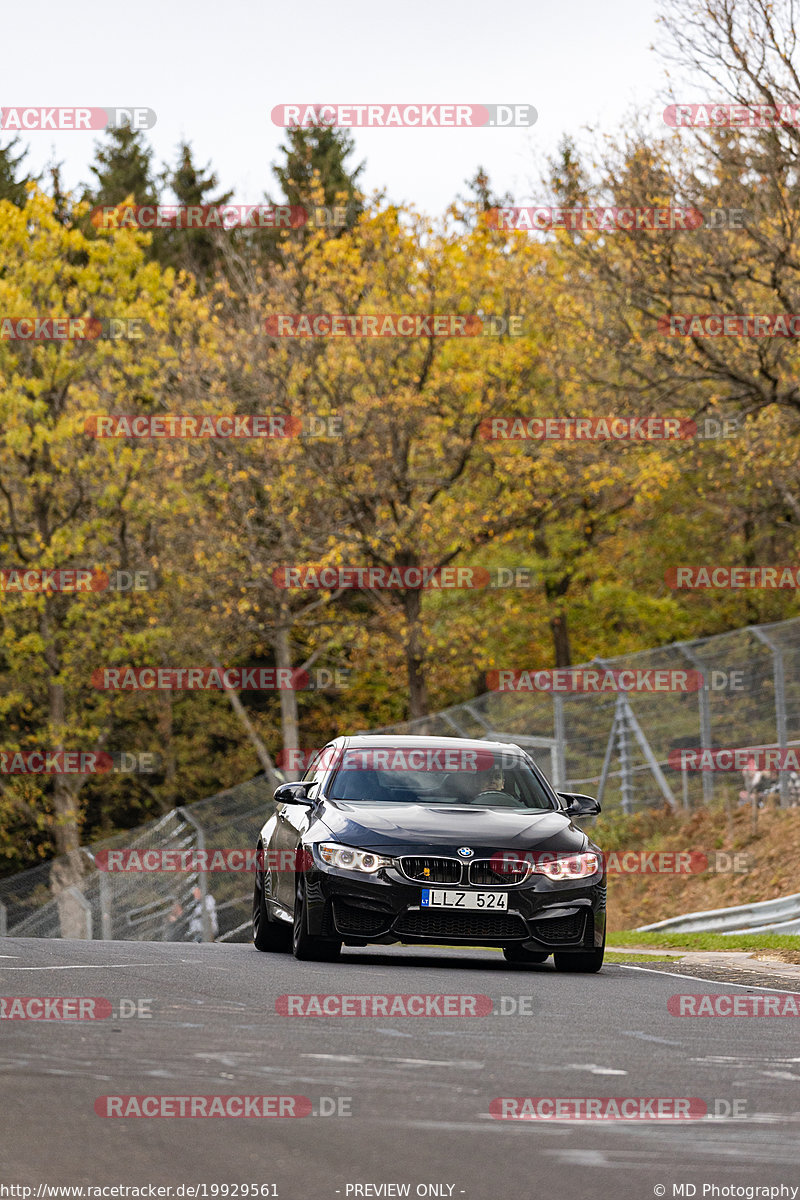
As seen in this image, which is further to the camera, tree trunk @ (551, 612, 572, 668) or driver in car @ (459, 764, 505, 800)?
tree trunk @ (551, 612, 572, 668)

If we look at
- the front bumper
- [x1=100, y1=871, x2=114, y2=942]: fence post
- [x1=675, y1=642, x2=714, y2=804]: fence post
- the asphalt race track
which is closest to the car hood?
the front bumper

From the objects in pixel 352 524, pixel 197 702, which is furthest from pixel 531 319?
pixel 197 702

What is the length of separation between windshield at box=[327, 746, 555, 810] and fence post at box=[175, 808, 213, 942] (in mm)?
12988

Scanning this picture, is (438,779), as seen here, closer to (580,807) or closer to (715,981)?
(580,807)

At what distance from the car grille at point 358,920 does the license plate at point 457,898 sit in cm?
28

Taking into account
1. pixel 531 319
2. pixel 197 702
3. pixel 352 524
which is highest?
pixel 531 319

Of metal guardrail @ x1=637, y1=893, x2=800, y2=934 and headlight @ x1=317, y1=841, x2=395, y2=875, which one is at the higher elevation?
headlight @ x1=317, y1=841, x2=395, y2=875

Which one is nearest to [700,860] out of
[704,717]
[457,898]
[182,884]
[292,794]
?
[704,717]

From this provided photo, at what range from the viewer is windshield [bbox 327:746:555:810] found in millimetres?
12906

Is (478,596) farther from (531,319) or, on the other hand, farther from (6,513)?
(6,513)

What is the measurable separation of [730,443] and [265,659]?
2281 centimetres

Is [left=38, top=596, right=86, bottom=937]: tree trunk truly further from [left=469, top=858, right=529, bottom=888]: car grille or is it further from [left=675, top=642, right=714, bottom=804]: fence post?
[left=469, top=858, right=529, bottom=888]: car grille

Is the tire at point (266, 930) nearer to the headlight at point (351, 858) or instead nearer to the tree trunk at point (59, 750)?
the headlight at point (351, 858)

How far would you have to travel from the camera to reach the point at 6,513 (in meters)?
42.4
